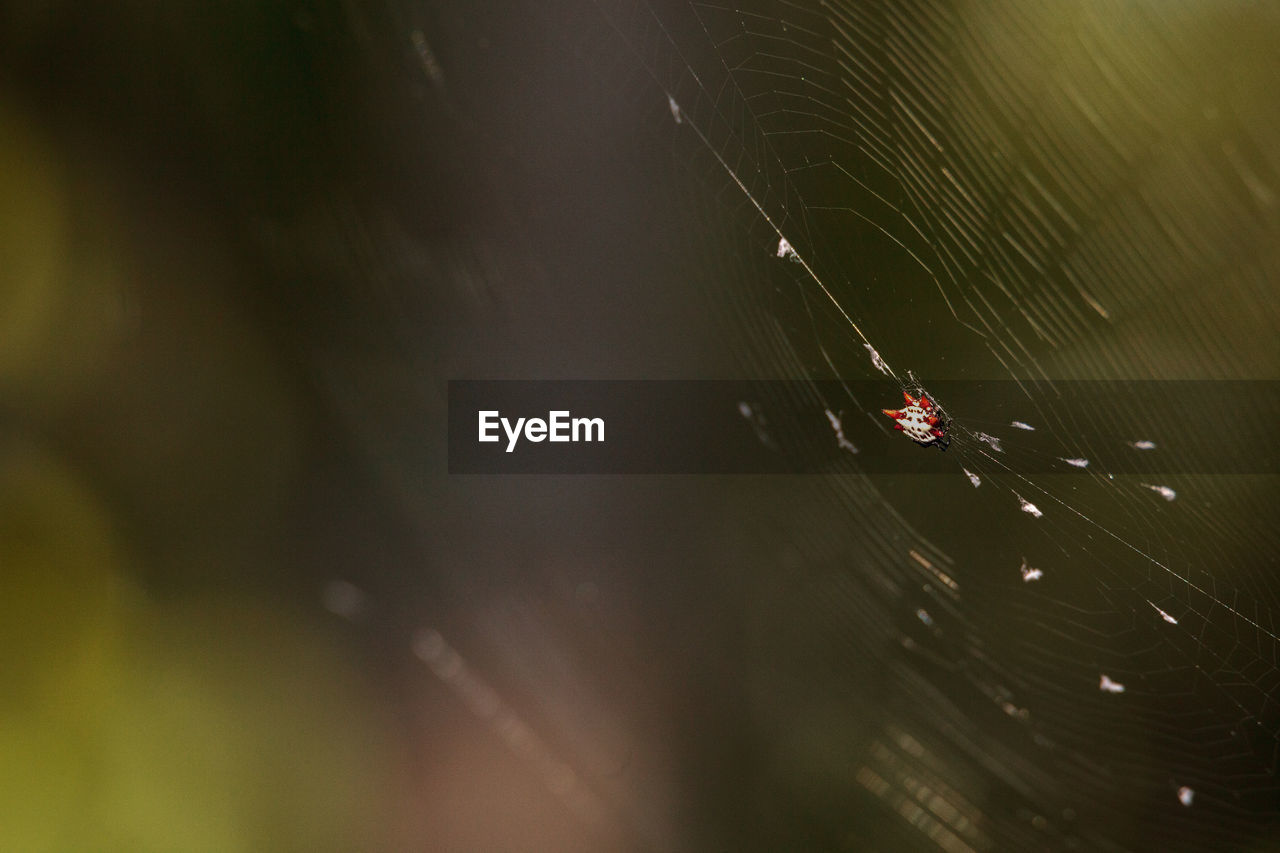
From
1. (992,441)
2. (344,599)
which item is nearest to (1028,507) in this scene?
(992,441)

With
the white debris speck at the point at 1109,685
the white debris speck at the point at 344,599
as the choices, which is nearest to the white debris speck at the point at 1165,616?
the white debris speck at the point at 1109,685

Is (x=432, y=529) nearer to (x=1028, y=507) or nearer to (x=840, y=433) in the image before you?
(x=840, y=433)

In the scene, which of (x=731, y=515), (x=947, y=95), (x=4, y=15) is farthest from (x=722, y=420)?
(x=4, y=15)

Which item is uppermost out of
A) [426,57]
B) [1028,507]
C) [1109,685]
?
[426,57]

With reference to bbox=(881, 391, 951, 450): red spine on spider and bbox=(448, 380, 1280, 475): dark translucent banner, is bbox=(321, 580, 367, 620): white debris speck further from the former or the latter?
bbox=(881, 391, 951, 450): red spine on spider

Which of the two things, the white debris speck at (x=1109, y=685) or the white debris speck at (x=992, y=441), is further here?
the white debris speck at (x=1109, y=685)

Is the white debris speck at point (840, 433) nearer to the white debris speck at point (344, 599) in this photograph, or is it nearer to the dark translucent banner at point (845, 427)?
the dark translucent banner at point (845, 427)
